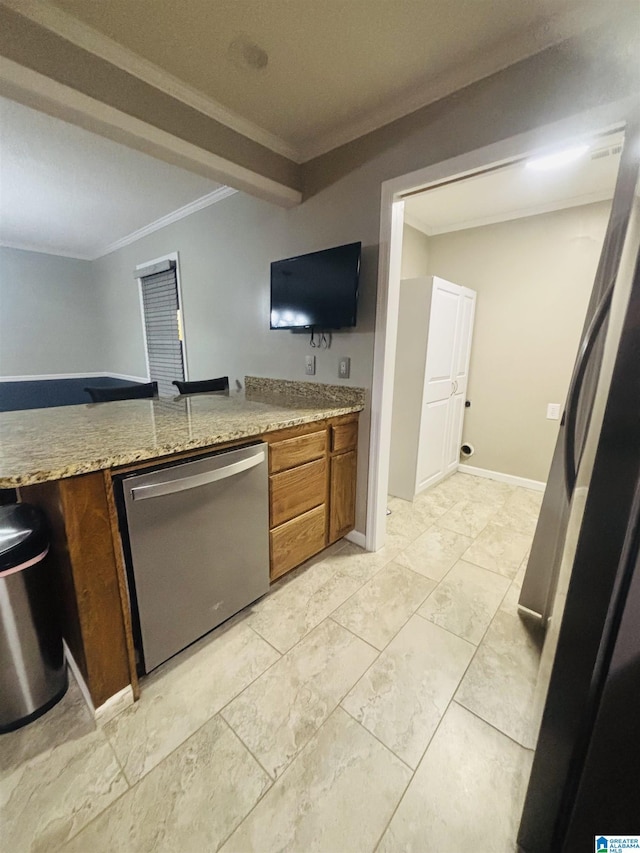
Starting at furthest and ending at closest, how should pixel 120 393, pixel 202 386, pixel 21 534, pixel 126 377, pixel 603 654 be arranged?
pixel 126 377 → pixel 202 386 → pixel 120 393 → pixel 21 534 → pixel 603 654

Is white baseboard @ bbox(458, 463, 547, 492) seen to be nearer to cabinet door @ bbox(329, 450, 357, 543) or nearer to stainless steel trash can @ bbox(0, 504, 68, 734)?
cabinet door @ bbox(329, 450, 357, 543)

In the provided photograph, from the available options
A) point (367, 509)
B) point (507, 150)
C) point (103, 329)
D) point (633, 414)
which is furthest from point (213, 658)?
point (103, 329)

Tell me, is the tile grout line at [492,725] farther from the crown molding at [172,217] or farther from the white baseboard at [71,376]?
the white baseboard at [71,376]

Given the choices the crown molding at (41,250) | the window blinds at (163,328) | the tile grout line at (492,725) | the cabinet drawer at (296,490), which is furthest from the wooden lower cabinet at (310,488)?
the crown molding at (41,250)

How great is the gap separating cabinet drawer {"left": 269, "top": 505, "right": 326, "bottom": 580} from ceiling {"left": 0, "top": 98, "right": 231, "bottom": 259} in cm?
250

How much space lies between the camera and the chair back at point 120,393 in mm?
2068

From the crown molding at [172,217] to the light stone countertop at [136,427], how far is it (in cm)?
168

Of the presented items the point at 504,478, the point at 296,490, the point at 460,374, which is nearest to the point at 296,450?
the point at 296,490

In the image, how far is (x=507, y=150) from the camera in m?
1.39

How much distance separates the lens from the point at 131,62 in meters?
1.40

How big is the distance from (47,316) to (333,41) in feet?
15.2

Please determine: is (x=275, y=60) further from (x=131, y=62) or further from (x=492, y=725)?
(x=492, y=725)

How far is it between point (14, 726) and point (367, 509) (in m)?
1.76

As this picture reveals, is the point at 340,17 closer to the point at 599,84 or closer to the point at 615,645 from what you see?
the point at 599,84
